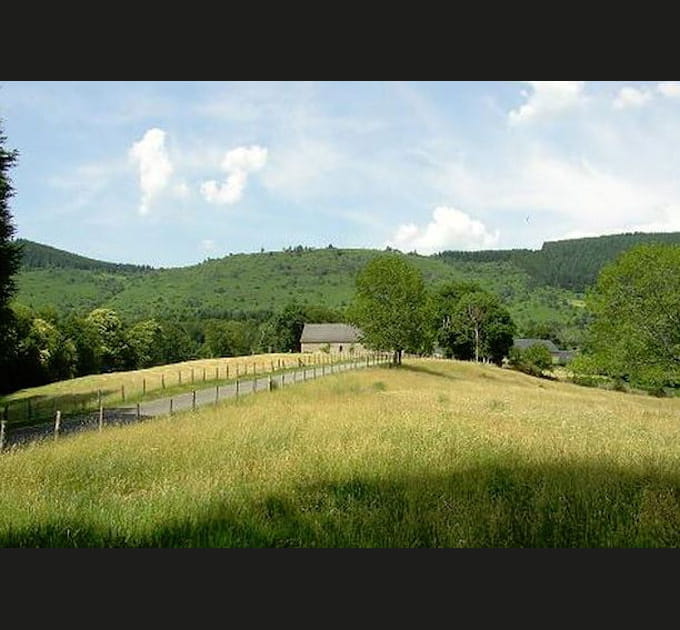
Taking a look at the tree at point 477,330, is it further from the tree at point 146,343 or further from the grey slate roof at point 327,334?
the tree at point 146,343

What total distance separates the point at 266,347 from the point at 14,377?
78444 mm

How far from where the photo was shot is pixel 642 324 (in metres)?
39.3

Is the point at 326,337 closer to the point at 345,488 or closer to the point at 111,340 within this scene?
the point at 111,340

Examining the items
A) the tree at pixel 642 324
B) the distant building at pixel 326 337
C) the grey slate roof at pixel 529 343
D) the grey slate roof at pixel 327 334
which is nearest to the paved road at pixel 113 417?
the tree at pixel 642 324

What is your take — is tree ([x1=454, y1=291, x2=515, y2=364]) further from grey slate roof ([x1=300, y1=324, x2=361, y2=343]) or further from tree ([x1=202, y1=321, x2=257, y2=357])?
tree ([x1=202, y1=321, x2=257, y2=357])

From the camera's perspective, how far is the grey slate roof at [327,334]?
13238cm

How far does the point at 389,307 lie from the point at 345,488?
52030mm

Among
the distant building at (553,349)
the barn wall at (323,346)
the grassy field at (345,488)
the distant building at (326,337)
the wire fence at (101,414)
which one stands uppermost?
the grassy field at (345,488)

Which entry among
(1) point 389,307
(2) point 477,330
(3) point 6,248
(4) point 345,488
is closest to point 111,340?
(2) point 477,330

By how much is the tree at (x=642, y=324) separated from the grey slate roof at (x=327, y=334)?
86.1 metres

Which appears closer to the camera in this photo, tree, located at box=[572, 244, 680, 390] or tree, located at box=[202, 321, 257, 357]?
tree, located at box=[572, 244, 680, 390]

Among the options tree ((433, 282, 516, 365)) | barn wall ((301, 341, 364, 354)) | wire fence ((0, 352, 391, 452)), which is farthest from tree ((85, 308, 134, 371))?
wire fence ((0, 352, 391, 452))

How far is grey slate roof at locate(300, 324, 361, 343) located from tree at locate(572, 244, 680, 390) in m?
Result: 86.1

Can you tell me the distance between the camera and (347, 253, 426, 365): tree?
60500 millimetres
